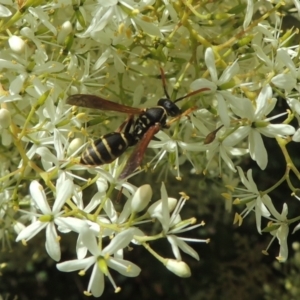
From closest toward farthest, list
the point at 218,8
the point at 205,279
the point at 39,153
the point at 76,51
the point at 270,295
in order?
the point at 39,153 < the point at 76,51 < the point at 218,8 < the point at 270,295 < the point at 205,279

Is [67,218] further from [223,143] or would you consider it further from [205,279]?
[205,279]

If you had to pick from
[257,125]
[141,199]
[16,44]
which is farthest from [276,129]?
[16,44]

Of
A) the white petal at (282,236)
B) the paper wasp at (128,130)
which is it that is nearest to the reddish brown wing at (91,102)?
the paper wasp at (128,130)

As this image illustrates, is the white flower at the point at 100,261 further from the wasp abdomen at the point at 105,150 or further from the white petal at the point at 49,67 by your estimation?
the white petal at the point at 49,67

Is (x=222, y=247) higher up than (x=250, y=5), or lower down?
lower down

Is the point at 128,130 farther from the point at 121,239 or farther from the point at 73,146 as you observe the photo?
the point at 121,239

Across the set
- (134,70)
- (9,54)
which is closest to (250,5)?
(134,70)

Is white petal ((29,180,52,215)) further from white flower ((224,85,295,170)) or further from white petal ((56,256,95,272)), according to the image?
white flower ((224,85,295,170))
